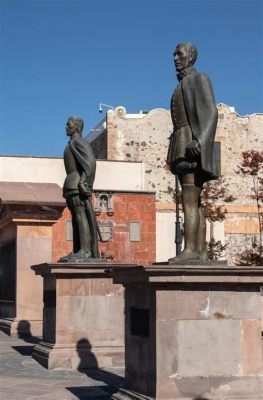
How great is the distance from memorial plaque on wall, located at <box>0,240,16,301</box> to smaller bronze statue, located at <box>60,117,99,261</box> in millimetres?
5547

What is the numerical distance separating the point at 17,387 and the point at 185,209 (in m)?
3.06

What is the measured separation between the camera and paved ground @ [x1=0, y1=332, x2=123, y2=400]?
7715mm

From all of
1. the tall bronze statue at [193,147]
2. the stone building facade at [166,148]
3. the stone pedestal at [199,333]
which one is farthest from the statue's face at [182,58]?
the stone building facade at [166,148]

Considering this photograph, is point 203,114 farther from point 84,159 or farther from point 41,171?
point 41,171

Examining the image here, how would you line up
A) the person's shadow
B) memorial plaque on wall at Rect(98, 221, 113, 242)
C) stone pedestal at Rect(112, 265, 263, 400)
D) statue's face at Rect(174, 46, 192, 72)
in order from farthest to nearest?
memorial plaque on wall at Rect(98, 221, 113, 242), the person's shadow, statue's face at Rect(174, 46, 192, 72), stone pedestal at Rect(112, 265, 263, 400)

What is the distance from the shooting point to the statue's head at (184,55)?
719cm

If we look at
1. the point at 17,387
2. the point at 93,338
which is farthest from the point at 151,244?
the point at 17,387

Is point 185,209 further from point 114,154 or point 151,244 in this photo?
point 114,154

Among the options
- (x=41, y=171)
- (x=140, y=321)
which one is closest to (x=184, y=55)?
(x=140, y=321)

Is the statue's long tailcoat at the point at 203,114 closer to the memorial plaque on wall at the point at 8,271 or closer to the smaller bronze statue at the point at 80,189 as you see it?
the smaller bronze statue at the point at 80,189

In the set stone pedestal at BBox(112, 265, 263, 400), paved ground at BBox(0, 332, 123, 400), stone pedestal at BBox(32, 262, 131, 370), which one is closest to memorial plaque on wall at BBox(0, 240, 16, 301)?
paved ground at BBox(0, 332, 123, 400)

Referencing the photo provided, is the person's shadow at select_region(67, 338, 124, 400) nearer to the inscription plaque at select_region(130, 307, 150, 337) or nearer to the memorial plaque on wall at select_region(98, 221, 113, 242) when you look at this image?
the inscription plaque at select_region(130, 307, 150, 337)

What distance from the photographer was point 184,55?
283 inches

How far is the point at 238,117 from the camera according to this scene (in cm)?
4253
